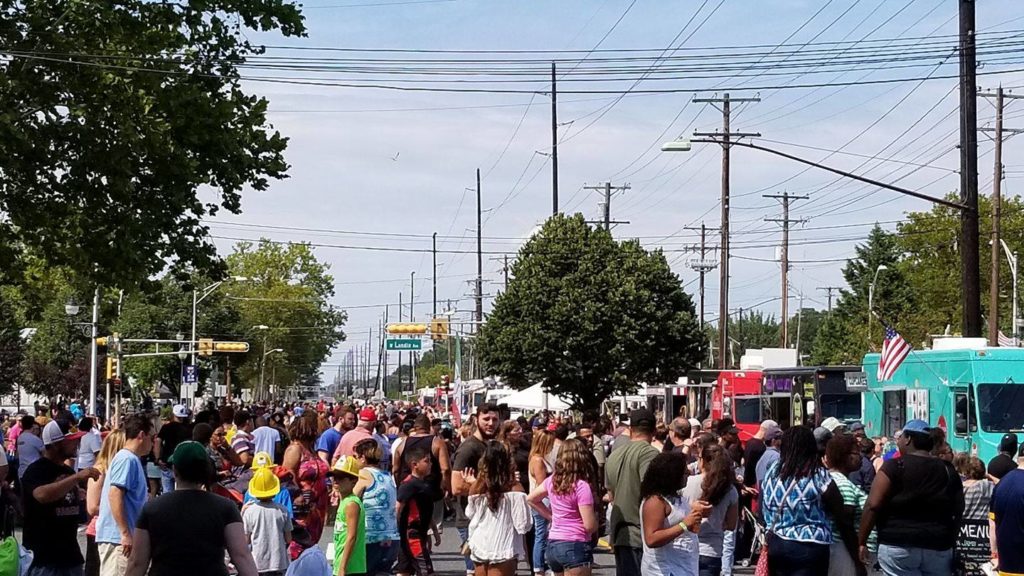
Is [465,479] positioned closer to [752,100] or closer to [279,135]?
[279,135]

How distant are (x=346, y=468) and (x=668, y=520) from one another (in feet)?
7.55

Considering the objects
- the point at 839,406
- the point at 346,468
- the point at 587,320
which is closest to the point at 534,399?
the point at 587,320

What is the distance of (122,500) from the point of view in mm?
9953

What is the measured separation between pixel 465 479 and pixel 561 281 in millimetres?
35821

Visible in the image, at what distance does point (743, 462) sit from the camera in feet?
54.2

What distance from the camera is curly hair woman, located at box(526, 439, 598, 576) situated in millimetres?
11008

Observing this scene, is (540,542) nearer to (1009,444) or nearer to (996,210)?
(1009,444)

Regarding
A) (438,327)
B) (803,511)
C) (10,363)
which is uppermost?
(438,327)

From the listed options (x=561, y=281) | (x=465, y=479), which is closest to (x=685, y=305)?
(x=561, y=281)

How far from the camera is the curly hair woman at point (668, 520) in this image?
9305 mm

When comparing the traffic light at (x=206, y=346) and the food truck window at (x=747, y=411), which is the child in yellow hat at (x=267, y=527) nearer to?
the food truck window at (x=747, y=411)

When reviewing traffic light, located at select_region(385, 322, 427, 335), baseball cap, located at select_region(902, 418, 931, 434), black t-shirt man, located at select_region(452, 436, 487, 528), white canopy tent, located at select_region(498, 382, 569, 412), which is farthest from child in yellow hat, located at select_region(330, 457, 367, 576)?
traffic light, located at select_region(385, 322, 427, 335)

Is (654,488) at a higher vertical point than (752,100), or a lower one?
lower

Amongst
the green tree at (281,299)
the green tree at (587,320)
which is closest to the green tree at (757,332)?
the green tree at (281,299)
